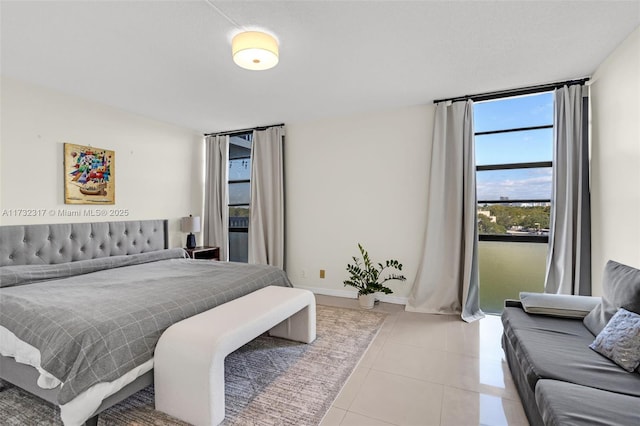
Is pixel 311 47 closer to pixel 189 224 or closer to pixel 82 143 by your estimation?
pixel 82 143

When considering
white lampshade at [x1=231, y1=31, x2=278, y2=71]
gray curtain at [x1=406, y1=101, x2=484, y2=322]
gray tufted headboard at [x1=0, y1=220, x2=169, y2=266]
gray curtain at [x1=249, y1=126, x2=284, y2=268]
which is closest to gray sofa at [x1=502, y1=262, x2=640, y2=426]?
gray curtain at [x1=406, y1=101, x2=484, y2=322]

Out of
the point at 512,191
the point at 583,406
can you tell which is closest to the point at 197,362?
the point at 583,406

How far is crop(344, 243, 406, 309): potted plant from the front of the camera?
377 centimetres

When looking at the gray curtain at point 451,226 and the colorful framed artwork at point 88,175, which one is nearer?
the colorful framed artwork at point 88,175

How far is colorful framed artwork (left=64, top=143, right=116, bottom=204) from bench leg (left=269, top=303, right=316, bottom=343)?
2.65 meters

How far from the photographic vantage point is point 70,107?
3.33m

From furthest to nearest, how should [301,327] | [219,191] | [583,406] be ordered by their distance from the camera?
[219,191] < [301,327] < [583,406]

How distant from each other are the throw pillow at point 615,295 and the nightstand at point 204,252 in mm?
4335

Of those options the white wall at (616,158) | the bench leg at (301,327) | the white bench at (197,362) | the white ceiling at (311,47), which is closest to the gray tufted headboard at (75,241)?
the white ceiling at (311,47)

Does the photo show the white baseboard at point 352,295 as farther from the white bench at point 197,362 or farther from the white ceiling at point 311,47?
the white ceiling at point 311,47

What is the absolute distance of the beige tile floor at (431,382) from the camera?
70.6 inches

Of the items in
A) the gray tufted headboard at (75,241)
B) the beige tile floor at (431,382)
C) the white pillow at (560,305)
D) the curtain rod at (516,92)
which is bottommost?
the beige tile floor at (431,382)

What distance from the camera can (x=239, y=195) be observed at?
16.9 feet

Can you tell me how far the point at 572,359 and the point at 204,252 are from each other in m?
4.32
